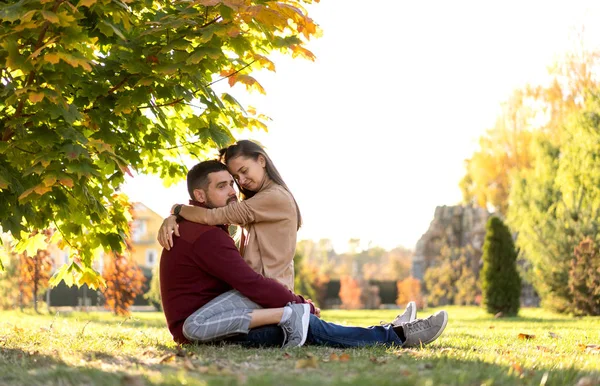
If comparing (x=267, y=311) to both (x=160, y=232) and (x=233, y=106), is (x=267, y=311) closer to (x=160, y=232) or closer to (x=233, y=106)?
(x=160, y=232)

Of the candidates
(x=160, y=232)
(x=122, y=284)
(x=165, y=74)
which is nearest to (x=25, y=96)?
(x=165, y=74)

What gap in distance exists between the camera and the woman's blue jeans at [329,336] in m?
5.06

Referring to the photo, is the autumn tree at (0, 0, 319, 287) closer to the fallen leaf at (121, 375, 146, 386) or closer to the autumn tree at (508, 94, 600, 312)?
the fallen leaf at (121, 375, 146, 386)

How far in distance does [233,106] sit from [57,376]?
3389 mm

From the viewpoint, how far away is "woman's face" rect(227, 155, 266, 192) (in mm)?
5316

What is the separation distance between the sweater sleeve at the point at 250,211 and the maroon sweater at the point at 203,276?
74mm

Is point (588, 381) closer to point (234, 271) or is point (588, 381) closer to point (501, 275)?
point (234, 271)

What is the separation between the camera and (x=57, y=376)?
355 centimetres

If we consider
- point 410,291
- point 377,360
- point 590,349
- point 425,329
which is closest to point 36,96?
point 377,360

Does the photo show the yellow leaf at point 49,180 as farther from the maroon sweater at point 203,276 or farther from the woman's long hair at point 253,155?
the woman's long hair at point 253,155

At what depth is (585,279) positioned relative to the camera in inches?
600

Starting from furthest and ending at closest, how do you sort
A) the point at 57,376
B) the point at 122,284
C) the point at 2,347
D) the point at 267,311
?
the point at 122,284, the point at 2,347, the point at 267,311, the point at 57,376

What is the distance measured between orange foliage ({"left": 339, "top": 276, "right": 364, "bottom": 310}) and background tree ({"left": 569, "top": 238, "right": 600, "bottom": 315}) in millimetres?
13749

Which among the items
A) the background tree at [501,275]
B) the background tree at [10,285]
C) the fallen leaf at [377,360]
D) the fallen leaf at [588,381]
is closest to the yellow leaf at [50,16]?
the fallen leaf at [377,360]
